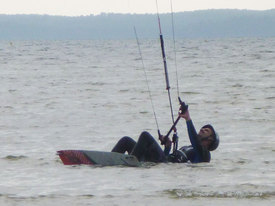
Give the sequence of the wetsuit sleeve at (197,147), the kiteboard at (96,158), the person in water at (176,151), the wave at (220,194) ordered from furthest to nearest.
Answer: the kiteboard at (96,158)
the person in water at (176,151)
the wetsuit sleeve at (197,147)
the wave at (220,194)

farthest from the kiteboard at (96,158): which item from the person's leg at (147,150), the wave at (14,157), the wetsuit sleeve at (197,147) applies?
the wave at (14,157)

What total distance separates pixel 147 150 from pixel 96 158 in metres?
0.94

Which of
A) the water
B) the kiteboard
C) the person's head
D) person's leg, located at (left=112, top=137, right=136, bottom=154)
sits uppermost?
the person's head

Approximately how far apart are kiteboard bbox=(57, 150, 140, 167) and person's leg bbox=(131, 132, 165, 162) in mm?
174

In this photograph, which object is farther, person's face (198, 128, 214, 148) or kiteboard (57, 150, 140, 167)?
kiteboard (57, 150, 140, 167)

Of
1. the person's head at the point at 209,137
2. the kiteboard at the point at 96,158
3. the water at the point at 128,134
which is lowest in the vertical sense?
the water at the point at 128,134

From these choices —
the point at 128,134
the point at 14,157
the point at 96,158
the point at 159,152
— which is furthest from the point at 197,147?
the point at 128,134

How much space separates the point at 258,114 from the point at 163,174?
1163 centimetres

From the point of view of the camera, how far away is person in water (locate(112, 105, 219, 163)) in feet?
45.8

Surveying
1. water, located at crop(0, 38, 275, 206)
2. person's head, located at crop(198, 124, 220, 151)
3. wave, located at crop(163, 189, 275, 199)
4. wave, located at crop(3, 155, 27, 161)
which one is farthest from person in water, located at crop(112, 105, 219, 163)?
wave, located at crop(3, 155, 27, 161)

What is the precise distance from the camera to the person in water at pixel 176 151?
1397cm

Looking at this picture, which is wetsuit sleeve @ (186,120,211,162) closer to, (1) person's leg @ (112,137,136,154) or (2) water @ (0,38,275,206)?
(2) water @ (0,38,275,206)

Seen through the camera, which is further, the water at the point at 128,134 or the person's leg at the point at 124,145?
the person's leg at the point at 124,145

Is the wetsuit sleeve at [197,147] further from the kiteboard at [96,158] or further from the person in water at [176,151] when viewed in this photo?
the kiteboard at [96,158]
